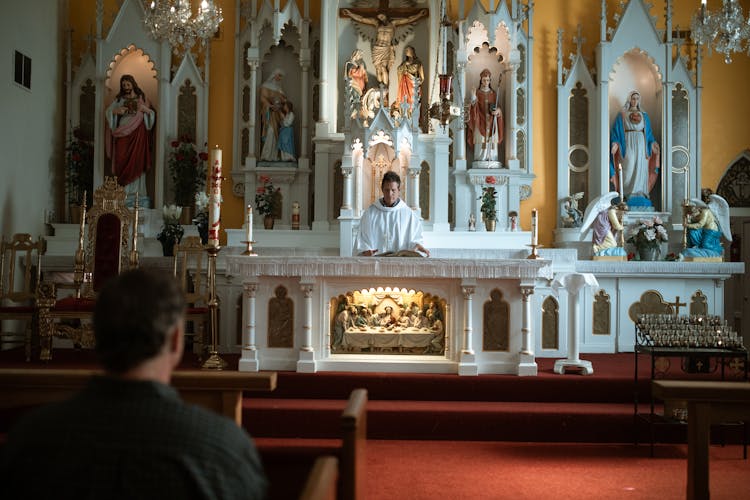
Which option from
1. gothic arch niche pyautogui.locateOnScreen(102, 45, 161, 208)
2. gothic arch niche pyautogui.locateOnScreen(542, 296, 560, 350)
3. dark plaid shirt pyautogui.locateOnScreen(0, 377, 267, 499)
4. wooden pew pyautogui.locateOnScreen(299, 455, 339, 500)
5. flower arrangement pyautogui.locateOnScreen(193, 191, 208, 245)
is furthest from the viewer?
gothic arch niche pyautogui.locateOnScreen(102, 45, 161, 208)

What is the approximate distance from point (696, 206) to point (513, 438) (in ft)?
17.9

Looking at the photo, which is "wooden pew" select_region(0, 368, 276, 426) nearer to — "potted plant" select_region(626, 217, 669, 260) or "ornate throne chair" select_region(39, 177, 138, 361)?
"ornate throne chair" select_region(39, 177, 138, 361)

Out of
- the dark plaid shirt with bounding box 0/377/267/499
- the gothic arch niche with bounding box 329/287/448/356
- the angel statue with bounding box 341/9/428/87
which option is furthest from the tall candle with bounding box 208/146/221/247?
the dark plaid shirt with bounding box 0/377/267/499

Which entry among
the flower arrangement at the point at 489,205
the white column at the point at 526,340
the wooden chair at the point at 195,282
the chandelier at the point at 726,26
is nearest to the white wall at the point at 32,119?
the wooden chair at the point at 195,282

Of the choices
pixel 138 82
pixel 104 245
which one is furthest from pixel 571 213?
pixel 138 82

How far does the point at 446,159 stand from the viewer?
33.2 feet

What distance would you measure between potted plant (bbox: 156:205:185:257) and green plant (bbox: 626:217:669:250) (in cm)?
594

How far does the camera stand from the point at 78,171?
10.5 m

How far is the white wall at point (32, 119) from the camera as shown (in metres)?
9.41

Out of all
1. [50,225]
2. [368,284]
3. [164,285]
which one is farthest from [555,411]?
[50,225]

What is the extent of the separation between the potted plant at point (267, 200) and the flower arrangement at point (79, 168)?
7.74 feet

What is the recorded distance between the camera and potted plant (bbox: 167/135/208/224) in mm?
10422

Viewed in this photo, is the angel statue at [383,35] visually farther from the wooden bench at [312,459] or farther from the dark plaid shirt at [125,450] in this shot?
the dark plaid shirt at [125,450]

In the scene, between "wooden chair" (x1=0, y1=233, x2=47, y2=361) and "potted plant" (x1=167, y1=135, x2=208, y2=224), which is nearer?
"wooden chair" (x1=0, y1=233, x2=47, y2=361)
